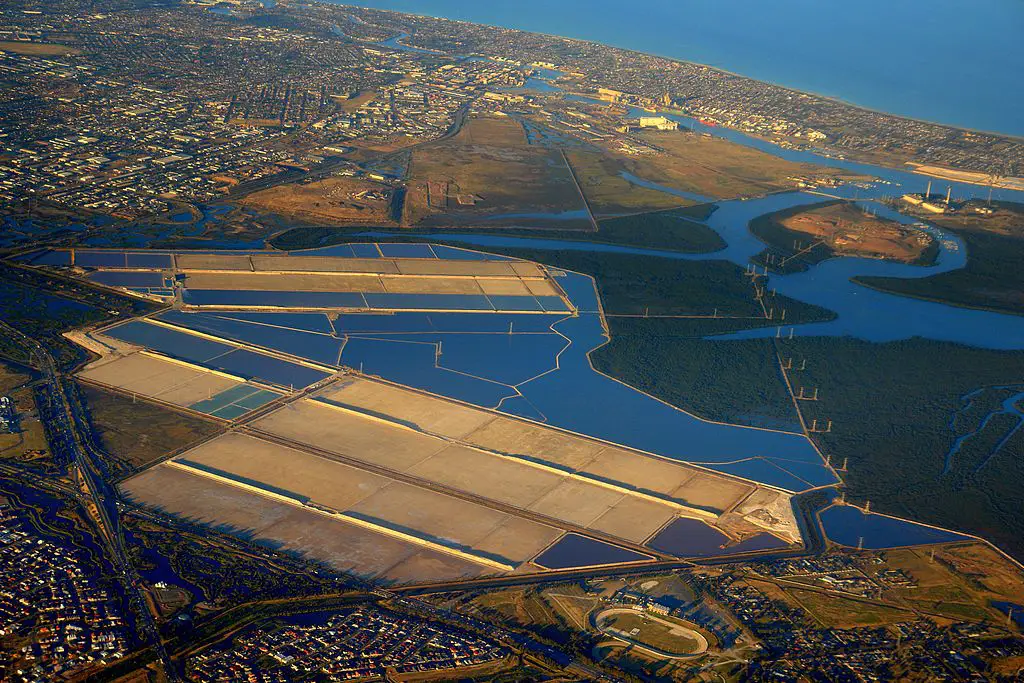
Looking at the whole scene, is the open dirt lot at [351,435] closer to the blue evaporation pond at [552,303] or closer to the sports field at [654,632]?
the sports field at [654,632]

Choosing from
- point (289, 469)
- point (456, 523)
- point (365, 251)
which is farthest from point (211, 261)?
point (456, 523)

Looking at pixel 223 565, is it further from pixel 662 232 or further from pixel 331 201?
pixel 662 232

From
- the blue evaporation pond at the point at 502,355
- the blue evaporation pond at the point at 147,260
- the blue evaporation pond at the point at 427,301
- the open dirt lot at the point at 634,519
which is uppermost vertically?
the blue evaporation pond at the point at 427,301

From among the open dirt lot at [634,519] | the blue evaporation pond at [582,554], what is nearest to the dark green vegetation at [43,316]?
the blue evaporation pond at [582,554]

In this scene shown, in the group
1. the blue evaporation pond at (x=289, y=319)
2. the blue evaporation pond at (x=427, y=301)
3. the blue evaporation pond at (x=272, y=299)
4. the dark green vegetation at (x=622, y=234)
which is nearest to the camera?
the blue evaporation pond at (x=289, y=319)

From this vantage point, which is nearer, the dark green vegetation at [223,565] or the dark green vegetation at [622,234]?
the dark green vegetation at [223,565]

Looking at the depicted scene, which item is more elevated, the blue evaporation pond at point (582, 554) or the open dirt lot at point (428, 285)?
the open dirt lot at point (428, 285)

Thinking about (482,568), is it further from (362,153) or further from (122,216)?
(362,153)
